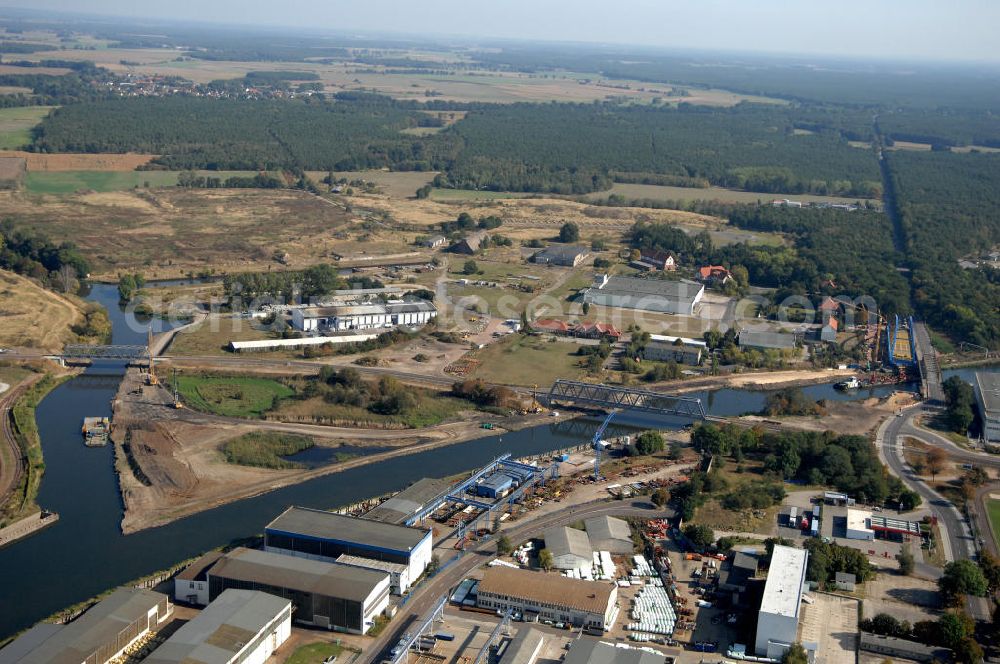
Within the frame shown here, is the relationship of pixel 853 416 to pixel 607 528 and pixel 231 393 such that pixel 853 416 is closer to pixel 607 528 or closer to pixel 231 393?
pixel 607 528

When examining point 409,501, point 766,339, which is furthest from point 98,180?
point 409,501

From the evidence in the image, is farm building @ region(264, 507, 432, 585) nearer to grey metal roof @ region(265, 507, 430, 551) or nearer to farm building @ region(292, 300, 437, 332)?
grey metal roof @ region(265, 507, 430, 551)

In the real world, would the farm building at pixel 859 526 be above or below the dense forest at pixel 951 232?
below

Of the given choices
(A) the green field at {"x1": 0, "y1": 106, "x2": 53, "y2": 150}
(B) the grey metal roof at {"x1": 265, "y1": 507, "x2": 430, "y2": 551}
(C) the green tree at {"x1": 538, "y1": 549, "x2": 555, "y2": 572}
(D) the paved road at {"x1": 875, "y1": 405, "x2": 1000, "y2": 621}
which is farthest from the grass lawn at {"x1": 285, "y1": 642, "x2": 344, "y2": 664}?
(A) the green field at {"x1": 0, "y1": 106, "x2": 53, "y2": 150}

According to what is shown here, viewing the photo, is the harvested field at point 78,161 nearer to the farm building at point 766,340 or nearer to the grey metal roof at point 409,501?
the farm building at point 766,340

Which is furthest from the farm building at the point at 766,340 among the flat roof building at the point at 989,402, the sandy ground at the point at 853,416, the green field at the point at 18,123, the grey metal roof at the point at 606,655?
the green field at the point at 18,123

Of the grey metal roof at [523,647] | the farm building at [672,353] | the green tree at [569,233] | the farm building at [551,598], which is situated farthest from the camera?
the green tree at [569,233]

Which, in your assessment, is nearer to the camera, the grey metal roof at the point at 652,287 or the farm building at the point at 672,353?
the farm building at the point at 672,353
